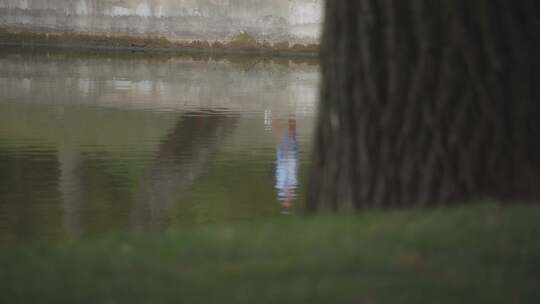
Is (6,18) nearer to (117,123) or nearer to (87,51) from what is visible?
(87,51)

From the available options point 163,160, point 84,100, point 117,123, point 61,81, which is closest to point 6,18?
point 61,81

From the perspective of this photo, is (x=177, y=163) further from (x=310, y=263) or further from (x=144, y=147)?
(x=310, y=263)

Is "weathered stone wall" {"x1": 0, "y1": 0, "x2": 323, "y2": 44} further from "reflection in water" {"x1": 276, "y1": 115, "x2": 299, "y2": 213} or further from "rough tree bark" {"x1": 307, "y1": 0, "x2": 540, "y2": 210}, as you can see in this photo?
"rough tree bark" {"x1": 307, "y1": 0, "x2": 540, "y2": 210}

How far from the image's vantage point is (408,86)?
7.42 metres

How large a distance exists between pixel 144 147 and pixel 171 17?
19.5m

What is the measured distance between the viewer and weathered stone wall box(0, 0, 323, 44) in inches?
1454

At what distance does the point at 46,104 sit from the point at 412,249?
16.7 m

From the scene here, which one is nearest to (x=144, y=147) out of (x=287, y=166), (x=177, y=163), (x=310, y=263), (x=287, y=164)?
(x=177, y=163)

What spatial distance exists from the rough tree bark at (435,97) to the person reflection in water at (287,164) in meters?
5.78

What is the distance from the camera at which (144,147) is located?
58.6ft

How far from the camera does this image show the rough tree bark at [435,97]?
737cm

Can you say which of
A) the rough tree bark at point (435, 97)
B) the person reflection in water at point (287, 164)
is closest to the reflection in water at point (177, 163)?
the person reflection in water at point (287, 164)

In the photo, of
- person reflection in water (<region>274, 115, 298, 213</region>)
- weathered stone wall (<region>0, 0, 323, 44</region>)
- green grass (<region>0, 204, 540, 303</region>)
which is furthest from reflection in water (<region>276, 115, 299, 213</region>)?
weathered stone wall (<region>0, 0, 323, 44</region>)

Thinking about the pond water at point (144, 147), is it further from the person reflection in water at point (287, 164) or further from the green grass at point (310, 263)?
the green grass at point (310, 263)
